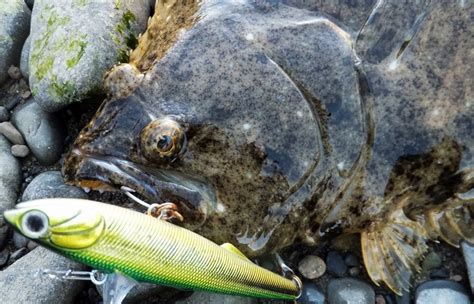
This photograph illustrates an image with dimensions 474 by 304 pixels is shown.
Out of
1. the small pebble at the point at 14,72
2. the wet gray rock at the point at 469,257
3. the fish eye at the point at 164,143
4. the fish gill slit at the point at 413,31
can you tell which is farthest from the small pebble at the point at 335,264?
the small pebble at the point at 14,72

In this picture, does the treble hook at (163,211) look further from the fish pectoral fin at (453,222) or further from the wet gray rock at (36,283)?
the fish pectoral fin at (453,222)

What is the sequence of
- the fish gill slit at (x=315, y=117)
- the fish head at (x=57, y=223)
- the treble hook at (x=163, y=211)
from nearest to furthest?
the fish head at (x=57, y=223) < the treble hook at (x=163, y=211) < the fish gill slit at (x=315, y=117)

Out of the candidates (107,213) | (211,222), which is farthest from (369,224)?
(107,213)

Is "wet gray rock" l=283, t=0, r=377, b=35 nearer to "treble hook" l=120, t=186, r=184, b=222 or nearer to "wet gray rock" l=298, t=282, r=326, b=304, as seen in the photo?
"treble hook" l=120, t=186, r=184, b=222

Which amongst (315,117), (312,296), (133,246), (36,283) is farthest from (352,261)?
(36,283)

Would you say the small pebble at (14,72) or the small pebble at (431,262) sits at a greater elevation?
the small pebble at (431,262)

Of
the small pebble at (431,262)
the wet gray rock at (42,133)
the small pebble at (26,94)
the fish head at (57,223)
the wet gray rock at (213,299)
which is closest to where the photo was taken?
the fish head at (57,223)

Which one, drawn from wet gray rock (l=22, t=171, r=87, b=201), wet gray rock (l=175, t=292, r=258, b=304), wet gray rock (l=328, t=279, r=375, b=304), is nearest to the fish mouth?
wet gray rock (l=175, t=292, r=258, b=304)

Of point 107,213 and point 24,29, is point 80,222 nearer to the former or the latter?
point 107,213
